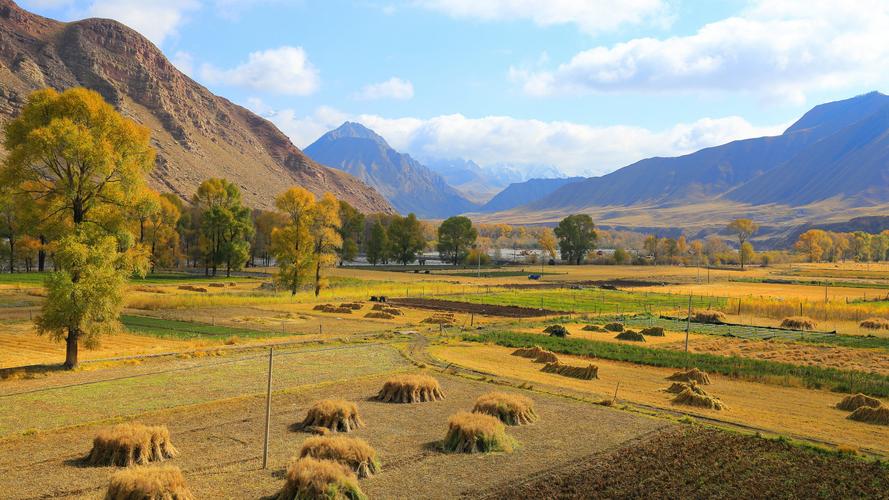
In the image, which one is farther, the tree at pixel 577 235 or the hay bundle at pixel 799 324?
the tree at pixel 577 235

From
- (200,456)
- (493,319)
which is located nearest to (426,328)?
(493,319)

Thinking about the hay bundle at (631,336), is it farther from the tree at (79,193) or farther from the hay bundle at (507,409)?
the tree at (79,193)

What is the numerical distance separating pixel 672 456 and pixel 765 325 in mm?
50744

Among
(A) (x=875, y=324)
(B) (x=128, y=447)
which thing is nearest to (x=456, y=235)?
(A) (x=875, y=324)

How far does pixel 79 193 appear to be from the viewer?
3138 centimetres

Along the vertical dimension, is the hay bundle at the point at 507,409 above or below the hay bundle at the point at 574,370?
above

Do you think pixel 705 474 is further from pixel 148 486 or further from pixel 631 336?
pixel 631 336

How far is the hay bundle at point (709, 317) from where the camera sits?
6507cm

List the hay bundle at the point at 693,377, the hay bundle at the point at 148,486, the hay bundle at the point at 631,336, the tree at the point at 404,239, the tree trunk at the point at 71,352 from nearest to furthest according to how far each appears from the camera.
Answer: the hay bundle at the point at 148,486, the tree trunk at the point at 71,352, the hay bundle at the point at 693,377, the hay bundle at the point at 631,336, the tree at the point at 404,239

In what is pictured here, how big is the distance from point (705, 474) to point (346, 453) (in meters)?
10.1

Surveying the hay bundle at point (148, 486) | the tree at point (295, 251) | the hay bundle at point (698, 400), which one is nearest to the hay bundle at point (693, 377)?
the hay bundle at point (698, 400)

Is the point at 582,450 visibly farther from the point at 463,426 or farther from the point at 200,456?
the point at 200,456

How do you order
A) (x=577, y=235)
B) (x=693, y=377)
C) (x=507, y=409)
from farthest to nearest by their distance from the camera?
(x=577, y=235)
(x=693, y=377)
(x=507, y=409)

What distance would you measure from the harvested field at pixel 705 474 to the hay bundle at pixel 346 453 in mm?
3388
